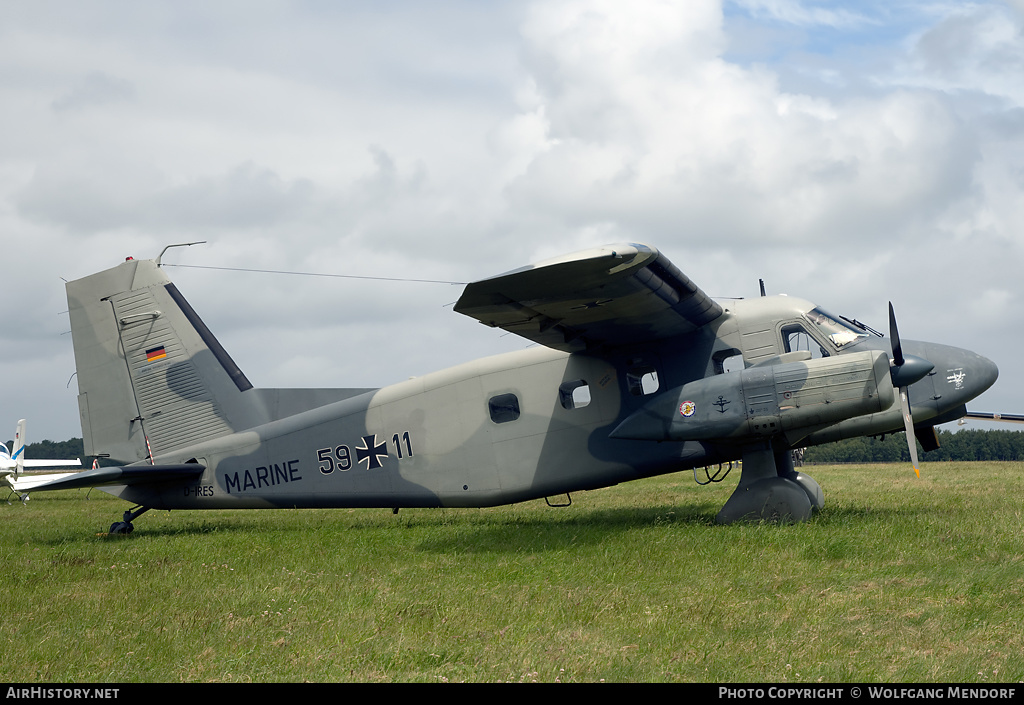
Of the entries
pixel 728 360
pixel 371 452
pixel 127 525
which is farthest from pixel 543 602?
pixel 127 525

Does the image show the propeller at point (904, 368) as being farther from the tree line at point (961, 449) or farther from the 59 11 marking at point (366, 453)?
the tree line at point (961, 449)

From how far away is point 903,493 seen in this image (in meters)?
17.2

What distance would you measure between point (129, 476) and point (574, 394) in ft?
25.9

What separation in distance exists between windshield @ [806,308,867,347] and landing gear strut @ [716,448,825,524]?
1.96 m

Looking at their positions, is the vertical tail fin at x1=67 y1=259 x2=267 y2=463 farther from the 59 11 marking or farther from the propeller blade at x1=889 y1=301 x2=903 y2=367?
the propeller blade at x1=889 y1=301 x2=903 y2=367

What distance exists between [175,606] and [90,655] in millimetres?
1832

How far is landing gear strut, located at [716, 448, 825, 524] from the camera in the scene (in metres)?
11.8

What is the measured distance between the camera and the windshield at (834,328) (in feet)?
39.0

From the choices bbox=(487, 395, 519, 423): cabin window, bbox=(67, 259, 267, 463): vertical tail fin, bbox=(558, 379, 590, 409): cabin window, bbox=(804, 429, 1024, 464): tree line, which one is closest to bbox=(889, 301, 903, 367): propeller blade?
bbox=(558, 379, 590, 409): cabin window

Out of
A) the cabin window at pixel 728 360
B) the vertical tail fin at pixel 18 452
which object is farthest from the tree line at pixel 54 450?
the cabin window at pixel 728 360

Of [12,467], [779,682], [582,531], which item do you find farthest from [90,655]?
[12,467]

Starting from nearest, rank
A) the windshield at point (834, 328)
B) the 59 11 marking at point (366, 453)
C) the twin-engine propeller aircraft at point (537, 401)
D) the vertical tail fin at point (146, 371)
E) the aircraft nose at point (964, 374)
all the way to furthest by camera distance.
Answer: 1. the twin-engine propeller aircraft at point (537, 401)
2. the aircraft nose at point (964, 374)
3. the windshield at point (834, 328)
4. the 59 11 marking at point (366, 453)
5. the vertical tail fin at point (146, 371)

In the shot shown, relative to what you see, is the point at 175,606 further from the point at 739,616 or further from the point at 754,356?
the point at 754,356

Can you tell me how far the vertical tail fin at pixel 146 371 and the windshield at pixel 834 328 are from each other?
32.4 ft
